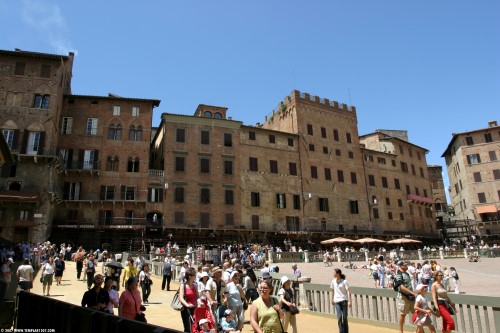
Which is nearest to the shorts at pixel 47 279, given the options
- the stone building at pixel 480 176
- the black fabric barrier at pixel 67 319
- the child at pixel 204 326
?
the black fabric barrier at pixel 67 319

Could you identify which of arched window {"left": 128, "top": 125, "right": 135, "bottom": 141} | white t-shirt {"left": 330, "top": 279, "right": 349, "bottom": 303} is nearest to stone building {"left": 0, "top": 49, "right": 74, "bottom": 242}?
arched window {"left": 128, "top": 125, "right": 135, "bottom": 141}

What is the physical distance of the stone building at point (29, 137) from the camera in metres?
32.1

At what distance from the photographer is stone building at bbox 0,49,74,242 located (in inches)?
1264

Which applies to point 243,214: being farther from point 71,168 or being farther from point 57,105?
point 57,105

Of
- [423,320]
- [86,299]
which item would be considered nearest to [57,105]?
[86,299]

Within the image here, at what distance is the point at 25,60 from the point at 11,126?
667 cm

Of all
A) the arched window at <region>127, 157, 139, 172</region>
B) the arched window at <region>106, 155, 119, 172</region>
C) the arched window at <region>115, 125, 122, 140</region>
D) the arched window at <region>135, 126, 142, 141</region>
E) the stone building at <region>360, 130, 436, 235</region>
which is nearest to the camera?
the arched window at <region>106, 155, 119, 172</region>

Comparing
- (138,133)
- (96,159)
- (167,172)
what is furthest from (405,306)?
(138,133)

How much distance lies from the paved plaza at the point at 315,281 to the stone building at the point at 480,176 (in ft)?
83.8

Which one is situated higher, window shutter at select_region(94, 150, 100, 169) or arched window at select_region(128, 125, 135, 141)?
arched window at select_region(128, 125, 135, 141)

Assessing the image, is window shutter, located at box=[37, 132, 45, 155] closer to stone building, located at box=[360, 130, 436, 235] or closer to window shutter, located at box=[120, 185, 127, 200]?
window shutter, located at box=[120, 185, 127, 200]

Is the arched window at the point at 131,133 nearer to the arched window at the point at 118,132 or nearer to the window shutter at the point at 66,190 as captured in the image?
the arched window at the point at 118,132

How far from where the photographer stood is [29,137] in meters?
34.6

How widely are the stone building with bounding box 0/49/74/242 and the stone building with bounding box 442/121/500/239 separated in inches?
2192
